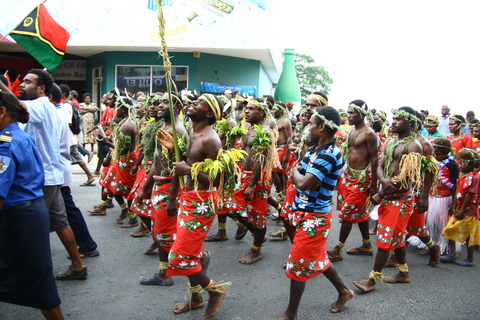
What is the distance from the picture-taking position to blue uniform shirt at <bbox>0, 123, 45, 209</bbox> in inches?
108

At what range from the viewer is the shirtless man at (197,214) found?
356cm

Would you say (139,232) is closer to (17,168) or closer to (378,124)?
(17,168)

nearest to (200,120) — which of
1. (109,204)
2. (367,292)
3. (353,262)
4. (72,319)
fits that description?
(72,319)

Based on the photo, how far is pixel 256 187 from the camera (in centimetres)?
539

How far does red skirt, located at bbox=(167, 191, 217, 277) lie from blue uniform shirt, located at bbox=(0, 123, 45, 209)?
120 centimetres

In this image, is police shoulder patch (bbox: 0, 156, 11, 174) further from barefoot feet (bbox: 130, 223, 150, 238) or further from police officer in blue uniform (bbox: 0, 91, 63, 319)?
barefoot feet (bbox: 130, 223, 150, 238)

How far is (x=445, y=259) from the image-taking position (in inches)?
219

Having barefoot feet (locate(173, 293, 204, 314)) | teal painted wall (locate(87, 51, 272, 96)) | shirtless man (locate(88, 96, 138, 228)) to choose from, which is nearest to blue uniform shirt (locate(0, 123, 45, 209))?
barefoot feet (locate(173, 293, 204, 314))

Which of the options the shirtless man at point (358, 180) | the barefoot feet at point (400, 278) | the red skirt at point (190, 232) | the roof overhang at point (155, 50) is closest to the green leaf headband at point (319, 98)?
the shirtless man at point (358, 180)

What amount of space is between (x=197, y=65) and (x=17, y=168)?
16.8 metres

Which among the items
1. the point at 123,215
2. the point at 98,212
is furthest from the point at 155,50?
the point at 123,215

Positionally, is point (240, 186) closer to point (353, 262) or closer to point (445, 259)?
point (353, 262)

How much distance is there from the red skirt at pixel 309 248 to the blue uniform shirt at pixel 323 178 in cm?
7

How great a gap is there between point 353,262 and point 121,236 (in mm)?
3411
